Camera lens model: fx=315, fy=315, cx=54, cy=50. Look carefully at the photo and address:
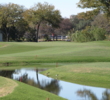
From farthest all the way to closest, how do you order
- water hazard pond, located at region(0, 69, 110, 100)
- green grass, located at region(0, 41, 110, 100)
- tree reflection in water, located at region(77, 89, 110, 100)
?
water hazard pond, located at region(0, 69, 110, 100) → tree reflection in water, located at region(77, 89, 110, 100) → green grass, located at region(0, 41, 110, 100)

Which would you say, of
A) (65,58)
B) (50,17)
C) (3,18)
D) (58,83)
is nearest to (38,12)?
(50,17)

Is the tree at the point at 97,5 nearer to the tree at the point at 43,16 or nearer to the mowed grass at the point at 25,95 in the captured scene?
the mowed grass at the point at 25,95

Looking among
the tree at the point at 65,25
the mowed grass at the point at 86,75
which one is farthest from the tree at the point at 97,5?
the tree at the point at 65,25

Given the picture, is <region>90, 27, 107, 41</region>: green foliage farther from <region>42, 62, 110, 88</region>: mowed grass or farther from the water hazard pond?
the water hazard pond

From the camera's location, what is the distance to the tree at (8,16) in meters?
96.3

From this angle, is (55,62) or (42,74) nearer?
(42,74)

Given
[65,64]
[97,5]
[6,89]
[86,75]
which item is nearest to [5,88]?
[6,89]

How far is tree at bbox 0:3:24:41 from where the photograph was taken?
9631 centimetres

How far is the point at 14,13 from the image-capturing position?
98.2 metres

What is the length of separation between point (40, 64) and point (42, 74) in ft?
27.1

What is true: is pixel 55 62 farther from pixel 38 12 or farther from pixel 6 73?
pixel 38 12

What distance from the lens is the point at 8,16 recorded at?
98.6 meters

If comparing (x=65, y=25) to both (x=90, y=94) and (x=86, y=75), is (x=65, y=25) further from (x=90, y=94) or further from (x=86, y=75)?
(x=90, y=94)

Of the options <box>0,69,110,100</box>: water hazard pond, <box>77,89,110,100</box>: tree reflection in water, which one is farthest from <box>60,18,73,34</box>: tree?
<box>77,89,110,100</box>: tree reflection in water
